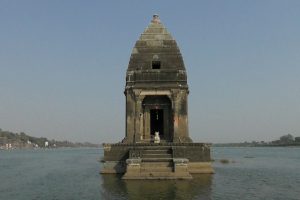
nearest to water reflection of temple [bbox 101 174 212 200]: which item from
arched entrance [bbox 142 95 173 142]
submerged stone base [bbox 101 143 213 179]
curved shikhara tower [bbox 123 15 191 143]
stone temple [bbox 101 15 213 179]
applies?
submerged stone base [bbox 101 143 213 179]

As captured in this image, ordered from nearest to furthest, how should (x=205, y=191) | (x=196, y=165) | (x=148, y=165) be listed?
(x=205, y=191) → (x=148, y=165) → (x=196, y=165)

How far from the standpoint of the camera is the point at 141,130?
32531 mm

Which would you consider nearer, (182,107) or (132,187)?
(132,187)

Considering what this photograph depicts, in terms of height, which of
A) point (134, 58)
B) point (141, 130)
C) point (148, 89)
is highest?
point (134, 58)

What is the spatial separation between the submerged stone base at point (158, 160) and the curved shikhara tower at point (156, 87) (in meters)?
2.84

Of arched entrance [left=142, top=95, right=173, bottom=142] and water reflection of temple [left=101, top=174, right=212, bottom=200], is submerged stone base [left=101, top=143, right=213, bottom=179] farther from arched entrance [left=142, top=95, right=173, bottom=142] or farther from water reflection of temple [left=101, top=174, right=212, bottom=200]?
arched entrance [left=142, top=95, right=173, bottom=142]

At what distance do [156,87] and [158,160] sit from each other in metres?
7.27

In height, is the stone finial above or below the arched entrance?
above

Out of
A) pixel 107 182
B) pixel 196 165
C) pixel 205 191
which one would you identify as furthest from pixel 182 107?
pixel 205 191

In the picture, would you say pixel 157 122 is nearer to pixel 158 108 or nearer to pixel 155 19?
pixel 158 108

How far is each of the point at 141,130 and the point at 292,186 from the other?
41.5 ft

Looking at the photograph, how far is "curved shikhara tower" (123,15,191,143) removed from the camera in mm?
31234

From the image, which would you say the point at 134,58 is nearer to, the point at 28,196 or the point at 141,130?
the point at 141,130

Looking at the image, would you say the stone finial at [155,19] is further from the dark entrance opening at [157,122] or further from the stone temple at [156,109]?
the dark entrance opening at [157,122]
